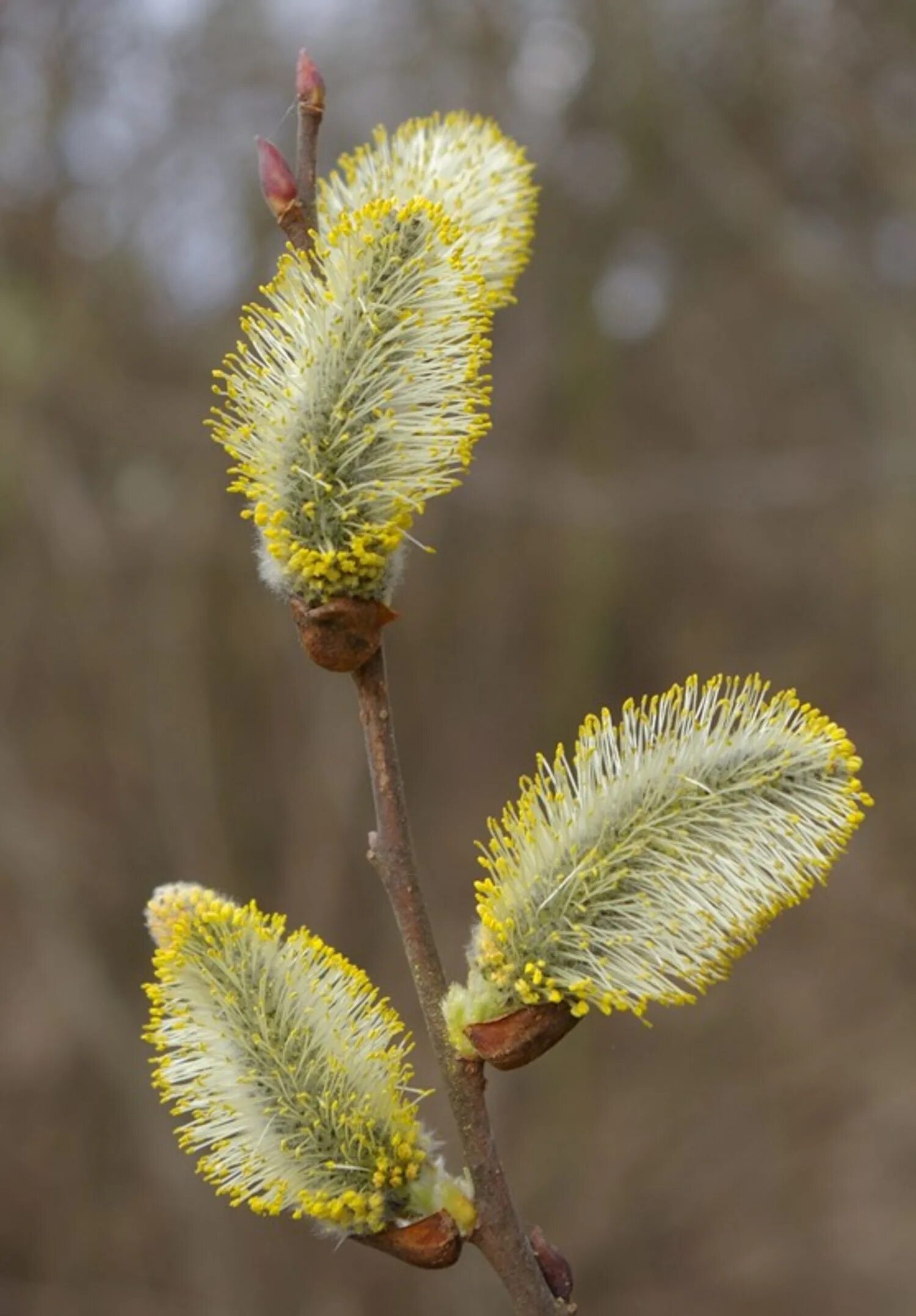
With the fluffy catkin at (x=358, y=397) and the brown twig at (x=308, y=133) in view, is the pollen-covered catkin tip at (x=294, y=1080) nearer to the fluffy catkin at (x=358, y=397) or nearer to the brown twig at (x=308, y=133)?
the fluffy catkin at (x=358, y=397)

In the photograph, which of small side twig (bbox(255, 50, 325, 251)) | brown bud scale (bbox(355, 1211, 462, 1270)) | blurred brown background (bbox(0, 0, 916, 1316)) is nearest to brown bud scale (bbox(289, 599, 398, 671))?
small side twig (bbox(255, 50, 325, 251))

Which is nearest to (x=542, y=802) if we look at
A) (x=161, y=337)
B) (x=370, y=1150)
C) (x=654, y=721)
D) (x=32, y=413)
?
(x=654, y=721)

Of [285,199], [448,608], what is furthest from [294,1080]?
[448,608]

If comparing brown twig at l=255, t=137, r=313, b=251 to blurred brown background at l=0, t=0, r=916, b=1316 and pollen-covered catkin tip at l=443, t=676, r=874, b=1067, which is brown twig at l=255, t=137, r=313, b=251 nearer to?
pollen-covered catkin tip at l=443, t=676, r=874, b=1067

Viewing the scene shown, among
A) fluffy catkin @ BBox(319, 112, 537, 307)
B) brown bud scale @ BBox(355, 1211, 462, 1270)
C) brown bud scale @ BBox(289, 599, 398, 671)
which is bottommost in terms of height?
brown bud scale @ BBox(355, 1211, 462, 1270)

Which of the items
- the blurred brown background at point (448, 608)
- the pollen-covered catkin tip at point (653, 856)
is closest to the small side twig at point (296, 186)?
the pollen-covered catkin tip at point (653, 856)

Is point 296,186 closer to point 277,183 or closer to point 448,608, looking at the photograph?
point 277,183
